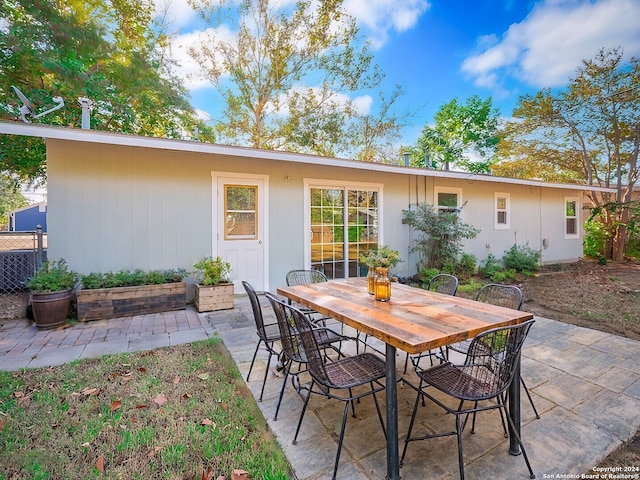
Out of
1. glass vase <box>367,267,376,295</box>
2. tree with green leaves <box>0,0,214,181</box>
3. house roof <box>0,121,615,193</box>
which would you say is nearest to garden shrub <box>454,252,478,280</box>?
house roof <box>0,121,615,193</box>

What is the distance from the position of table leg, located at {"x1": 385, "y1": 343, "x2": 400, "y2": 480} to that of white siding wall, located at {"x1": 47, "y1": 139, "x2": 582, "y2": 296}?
4198mm

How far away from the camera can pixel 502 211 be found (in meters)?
8.59

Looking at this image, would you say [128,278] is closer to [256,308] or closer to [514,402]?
[256,308]

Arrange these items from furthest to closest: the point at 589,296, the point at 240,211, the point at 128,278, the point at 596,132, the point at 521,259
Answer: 1. the point at 596,132
2. the point at 521,259
3. the point at 589,296
4. the point at 240,211
5. the point at 128,278

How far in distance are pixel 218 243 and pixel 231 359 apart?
A: 263 cm

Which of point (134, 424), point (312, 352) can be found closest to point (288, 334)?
point (312, 352)

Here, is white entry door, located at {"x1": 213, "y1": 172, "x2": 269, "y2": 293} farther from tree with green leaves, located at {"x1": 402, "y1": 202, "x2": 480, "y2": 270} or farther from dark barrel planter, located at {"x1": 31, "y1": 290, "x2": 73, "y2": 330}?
tree with green leaves, located at {"x1": 402, "y1": 202, "x2": 480, "y2": 270}

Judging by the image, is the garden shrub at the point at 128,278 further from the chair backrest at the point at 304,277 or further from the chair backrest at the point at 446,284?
the chair backrest at the point at 446,284

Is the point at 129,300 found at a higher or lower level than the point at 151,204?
lower

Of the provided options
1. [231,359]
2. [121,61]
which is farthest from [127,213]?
[121,61]

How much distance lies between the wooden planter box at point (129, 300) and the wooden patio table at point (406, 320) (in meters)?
2.65

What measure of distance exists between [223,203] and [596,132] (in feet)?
39.4

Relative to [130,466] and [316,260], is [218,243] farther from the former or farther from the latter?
[130,466]

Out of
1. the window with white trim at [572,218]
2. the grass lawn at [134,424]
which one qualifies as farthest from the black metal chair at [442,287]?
the window with white trim at [572,218]
